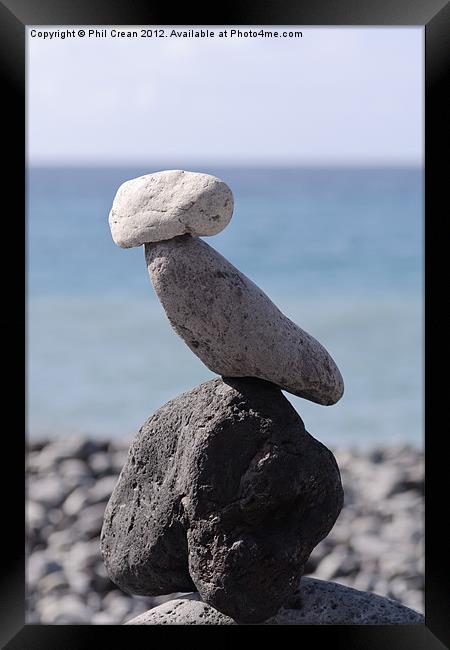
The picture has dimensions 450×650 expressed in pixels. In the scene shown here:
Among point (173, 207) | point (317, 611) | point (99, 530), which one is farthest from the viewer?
→ point (99, 530)

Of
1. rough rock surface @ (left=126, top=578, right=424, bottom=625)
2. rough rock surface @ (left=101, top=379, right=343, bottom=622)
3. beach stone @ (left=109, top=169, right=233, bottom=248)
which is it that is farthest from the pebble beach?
beach stone @ (left=109, top=169, right=233, bottom=248)

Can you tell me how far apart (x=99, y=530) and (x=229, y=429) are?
4303mm

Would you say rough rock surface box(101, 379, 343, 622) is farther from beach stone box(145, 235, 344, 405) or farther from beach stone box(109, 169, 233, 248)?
beach stone box(109, 169, 233, 248)

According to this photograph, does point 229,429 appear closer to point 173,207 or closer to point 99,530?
point 173,207

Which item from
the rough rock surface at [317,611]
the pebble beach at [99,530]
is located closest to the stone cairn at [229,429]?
the rough rock surface at [317,611]

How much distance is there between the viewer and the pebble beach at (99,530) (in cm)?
641

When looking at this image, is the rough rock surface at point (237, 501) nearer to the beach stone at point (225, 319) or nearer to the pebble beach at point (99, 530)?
the beach stone at point (225, 319)

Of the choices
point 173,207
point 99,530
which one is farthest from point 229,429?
point 99,530

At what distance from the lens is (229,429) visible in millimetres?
3268

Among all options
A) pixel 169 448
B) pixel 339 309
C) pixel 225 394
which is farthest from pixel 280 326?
pixel 339 309

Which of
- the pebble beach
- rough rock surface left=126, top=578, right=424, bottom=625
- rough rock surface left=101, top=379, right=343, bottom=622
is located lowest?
the pebble beach

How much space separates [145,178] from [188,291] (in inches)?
15.7

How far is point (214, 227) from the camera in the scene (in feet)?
10.7

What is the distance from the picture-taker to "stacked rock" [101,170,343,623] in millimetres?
3230
